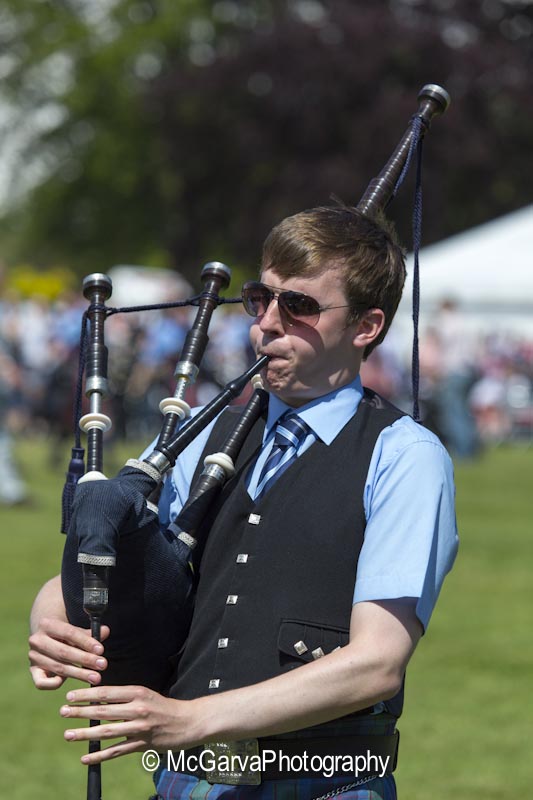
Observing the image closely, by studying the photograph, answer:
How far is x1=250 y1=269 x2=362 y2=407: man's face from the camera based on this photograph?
2.59 m

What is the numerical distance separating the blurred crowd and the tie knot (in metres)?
9.71

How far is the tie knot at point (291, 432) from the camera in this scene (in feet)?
8.62

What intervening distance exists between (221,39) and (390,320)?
4871 cm

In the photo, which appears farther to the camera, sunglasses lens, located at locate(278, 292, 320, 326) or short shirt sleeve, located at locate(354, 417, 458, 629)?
sunglasses lens, located at locate(278, 292, 320, 326)

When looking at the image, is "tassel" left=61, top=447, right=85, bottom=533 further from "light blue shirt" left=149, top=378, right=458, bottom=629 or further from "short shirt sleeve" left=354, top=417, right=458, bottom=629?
"short shirt sleeve" left=354, top=417, right=458, bottom=629

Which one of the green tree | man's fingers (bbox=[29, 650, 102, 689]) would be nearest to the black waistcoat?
man's fingers (bbox=[29, 650, 102, 689])

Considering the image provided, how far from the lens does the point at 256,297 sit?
2676 millimetres

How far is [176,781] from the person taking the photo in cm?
257

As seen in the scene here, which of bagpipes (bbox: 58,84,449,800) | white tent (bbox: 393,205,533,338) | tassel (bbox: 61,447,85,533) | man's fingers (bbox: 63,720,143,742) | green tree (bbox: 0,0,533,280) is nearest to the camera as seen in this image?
man's fingers (bbox: 63,720,143,742)

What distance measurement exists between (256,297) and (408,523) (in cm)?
56

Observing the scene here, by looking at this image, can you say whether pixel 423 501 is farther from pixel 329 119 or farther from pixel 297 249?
pixel 329 119

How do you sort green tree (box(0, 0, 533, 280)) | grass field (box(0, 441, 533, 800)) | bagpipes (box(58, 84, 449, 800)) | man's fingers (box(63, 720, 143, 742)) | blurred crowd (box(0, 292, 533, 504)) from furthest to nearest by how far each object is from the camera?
green tree (box(0, 0, 533, 280)) < blurred crowd (box(0, 292, 533, 504)) < grass field (box(0, 441, 533, 800)) < bagpipes (box(58, 84, 449, 800)) < man's fingers (box(63, 720, 143, 742))

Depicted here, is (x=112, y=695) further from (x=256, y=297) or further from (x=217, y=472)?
(x=256, y=297)

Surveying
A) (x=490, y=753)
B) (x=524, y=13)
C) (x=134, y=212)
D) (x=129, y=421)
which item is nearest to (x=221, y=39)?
(x=134, y=212)
